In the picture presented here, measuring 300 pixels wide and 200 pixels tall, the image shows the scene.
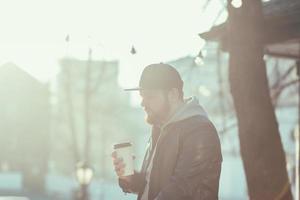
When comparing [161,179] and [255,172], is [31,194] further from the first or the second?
[161,179]

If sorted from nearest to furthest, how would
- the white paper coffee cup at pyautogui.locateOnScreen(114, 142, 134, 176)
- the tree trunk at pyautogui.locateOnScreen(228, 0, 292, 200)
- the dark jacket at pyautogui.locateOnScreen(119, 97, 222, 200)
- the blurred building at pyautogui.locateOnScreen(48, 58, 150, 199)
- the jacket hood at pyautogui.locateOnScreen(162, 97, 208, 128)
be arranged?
1. the dark jacket at pyautogui.locateOnScreen(119, 97, 222, 200)
2. the jacket hood at pyautogui.locateOnScreen(162, 97, 208, 128)
3. the white paper coffee cup at pyautogui.locateOnScreen(114, 142, 134, 176)
4. the tree trunk at pyautogui.locateOnScreen(228, 0, 292, 200)
5. the blurred building at pyautogui.locateOnScreen(48, 58, 150, 199)

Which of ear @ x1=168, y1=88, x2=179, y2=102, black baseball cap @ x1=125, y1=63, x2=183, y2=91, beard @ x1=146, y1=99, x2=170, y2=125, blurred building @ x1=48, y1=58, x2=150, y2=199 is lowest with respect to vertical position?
blurred building @ x1=48, y1=58, x2=150, y2=199

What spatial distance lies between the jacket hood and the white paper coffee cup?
0.47 meters

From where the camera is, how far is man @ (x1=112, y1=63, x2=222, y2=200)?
3.63m

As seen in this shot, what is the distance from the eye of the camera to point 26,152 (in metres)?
53.3

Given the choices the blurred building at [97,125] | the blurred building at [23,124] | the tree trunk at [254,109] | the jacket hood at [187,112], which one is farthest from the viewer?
the blurred building at [97,125]

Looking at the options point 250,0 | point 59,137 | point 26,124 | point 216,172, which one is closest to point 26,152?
point 26,124

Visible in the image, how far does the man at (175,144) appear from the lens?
3.63 meters

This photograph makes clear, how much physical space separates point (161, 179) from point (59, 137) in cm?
5968

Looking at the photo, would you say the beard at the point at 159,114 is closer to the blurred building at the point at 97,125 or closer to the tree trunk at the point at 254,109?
the tree trunk at the point at 254,109

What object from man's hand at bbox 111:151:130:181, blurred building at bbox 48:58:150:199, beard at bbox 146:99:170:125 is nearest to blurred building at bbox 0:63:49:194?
blurred building at bbox 48:58:150:199

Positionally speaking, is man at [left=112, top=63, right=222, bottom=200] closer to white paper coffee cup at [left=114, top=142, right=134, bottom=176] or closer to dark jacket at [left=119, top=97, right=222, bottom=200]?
dark jacket at [left=119, top=97, right=222, bottom=200]

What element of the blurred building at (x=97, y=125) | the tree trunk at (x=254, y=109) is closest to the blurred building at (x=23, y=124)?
the blurred building at (x=97, y=125)

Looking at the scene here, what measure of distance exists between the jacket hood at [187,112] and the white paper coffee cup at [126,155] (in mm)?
465
